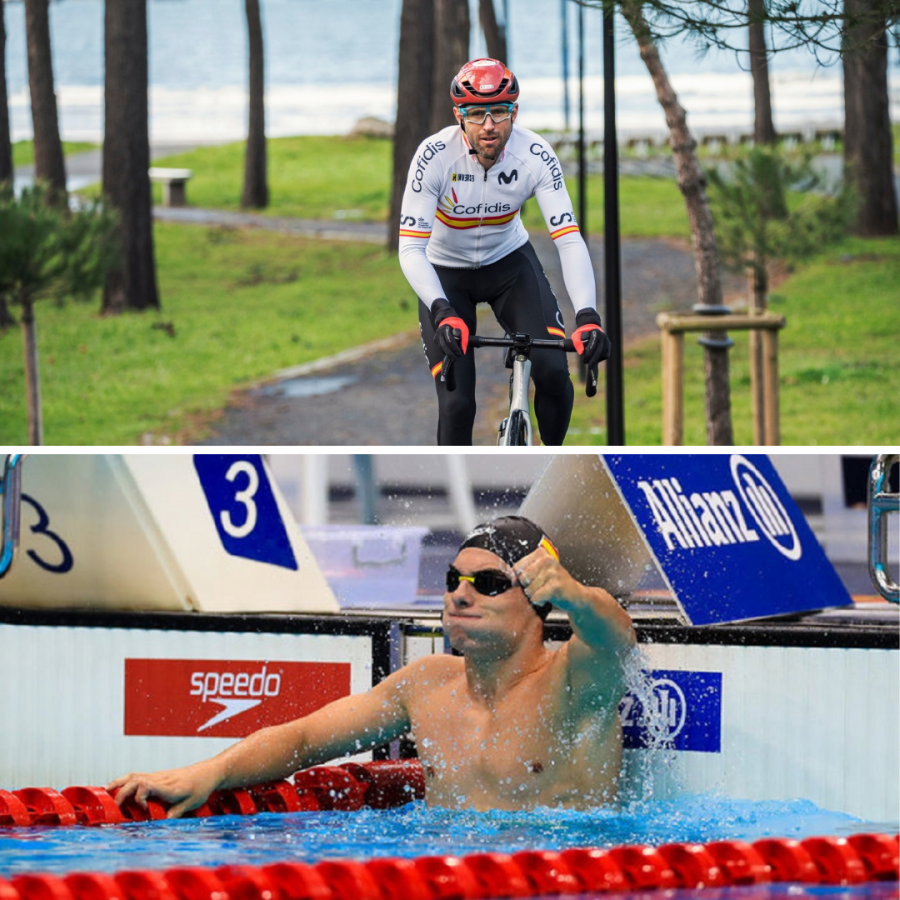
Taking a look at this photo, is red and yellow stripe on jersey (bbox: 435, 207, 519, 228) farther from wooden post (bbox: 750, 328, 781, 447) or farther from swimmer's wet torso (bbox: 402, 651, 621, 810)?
wooden post (bbox: 750, 328, 781, 447)

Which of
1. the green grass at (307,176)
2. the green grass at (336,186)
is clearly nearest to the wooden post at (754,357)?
the green grass at (336,186)

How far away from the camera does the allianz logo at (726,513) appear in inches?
213

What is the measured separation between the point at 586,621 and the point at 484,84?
102 inches

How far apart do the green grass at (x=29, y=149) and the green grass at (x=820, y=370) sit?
22.4m

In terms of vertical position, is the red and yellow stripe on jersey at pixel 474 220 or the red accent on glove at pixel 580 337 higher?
the red and yellow stripe on jersey at pixel 474 220

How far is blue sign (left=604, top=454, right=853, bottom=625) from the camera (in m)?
5.34

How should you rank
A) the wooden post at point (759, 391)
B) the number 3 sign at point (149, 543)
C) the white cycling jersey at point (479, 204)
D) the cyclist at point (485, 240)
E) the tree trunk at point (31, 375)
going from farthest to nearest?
the tree trunk at point (31, 375)
the wooden post at point (759, 391)
the white cycling jersey at point (479, 204)
the cyclist at point (485, 240)
the number 3 sign at point (149, 543)

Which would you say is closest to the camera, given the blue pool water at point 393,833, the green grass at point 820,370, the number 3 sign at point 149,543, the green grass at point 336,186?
the blue pool water at point 393,833

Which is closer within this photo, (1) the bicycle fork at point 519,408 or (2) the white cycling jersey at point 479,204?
(1) the bicycle fork at point 519,408

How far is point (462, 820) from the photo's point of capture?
508 centimetres

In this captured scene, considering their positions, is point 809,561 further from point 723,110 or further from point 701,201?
point 723,110

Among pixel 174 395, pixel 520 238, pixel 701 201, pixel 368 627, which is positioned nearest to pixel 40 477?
pixel 368 627

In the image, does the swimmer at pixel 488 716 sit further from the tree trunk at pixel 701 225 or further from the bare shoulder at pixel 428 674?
the tree trunk at pixel 701 225

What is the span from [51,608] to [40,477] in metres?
0.50
